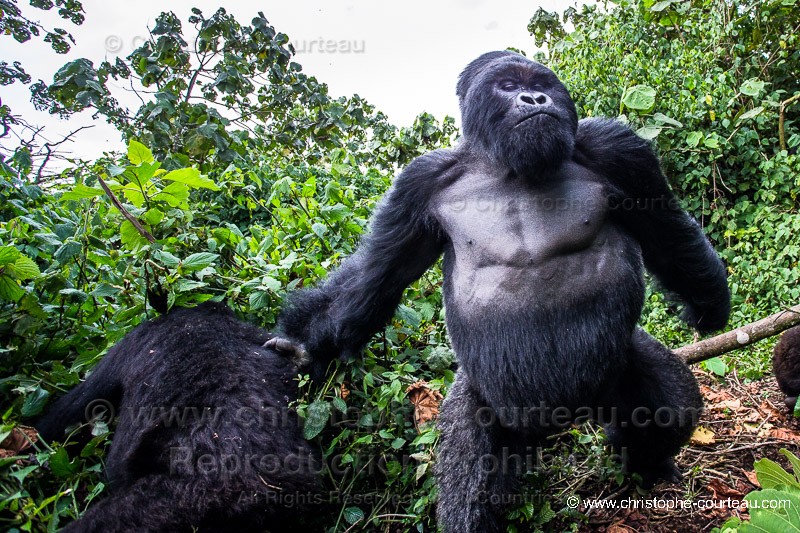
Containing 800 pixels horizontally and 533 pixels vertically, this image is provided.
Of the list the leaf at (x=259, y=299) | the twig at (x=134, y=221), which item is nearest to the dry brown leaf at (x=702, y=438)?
the leaf at (x=259, y=299)

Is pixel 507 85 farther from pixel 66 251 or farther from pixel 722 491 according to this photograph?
pixel 722 491

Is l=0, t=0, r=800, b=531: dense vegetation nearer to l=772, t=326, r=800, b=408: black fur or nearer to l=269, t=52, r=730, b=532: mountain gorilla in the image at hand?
l=269, t=52, r=730, b=532: mountain gorilla

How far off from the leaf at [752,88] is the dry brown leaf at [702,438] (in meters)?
4.20

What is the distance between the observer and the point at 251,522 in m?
2.42

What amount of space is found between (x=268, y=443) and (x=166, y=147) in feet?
13.1

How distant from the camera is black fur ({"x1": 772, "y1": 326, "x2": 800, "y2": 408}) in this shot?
3.83 metres

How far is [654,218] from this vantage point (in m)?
2.65

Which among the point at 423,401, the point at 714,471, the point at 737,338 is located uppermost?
the point at 737,338

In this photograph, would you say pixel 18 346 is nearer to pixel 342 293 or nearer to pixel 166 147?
pixel 342 293

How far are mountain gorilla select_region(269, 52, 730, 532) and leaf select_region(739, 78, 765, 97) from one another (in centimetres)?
418

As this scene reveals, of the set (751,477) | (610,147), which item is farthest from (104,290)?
(751,477)

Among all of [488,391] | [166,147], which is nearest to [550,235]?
[488,391]

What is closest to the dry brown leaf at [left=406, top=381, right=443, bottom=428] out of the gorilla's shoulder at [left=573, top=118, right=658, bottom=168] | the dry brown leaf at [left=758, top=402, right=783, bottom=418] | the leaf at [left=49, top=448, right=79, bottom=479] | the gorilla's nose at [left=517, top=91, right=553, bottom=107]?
the gorilla's shoulder at [left=573, top=118, right=658, bottom=168]

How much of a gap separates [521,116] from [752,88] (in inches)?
200
